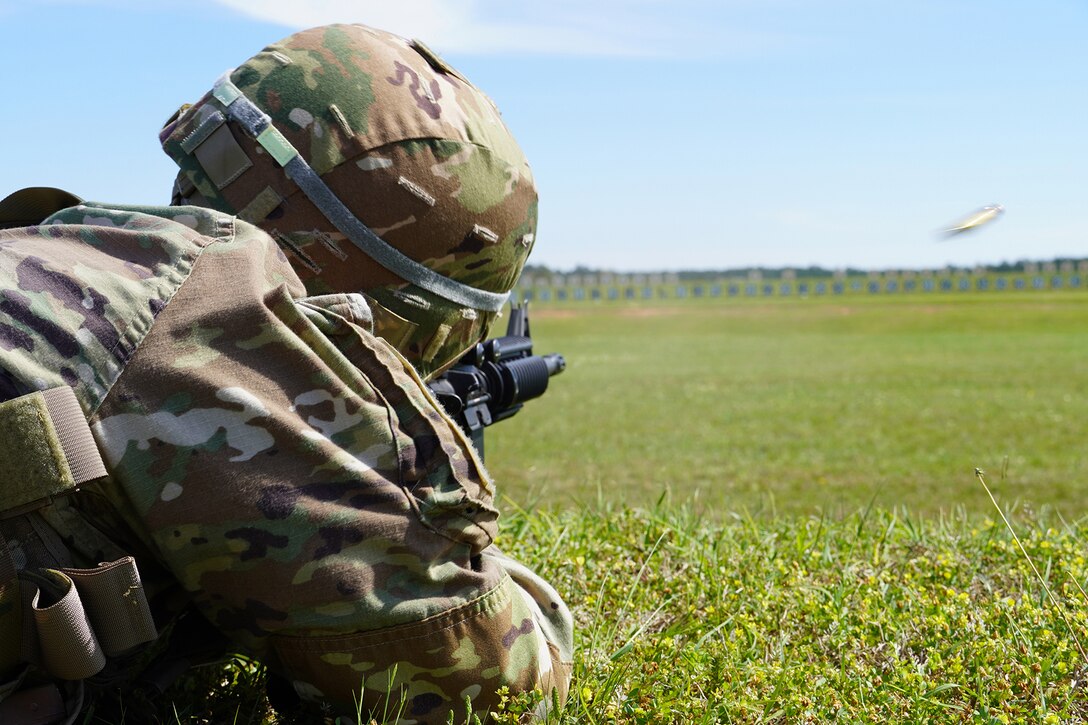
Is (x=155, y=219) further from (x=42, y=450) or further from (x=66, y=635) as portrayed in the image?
(x=66, y=635)

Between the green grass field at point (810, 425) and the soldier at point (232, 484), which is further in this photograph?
the green grass field at point (810, 425)

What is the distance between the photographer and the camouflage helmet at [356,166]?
2076mm

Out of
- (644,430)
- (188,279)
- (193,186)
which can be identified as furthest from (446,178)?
(644,430)

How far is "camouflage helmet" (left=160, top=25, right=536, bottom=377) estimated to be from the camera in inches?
81.7

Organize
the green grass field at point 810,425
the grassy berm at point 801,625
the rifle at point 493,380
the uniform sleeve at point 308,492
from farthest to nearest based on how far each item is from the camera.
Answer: the green grass field at point 810,425, the rifle at point 493,380, the grassy berm at point 801,625, the uniform sleeve at point 308,492

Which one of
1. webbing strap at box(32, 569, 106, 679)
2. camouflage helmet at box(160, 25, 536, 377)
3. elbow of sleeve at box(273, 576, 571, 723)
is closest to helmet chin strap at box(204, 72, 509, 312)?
camouflage helmet at box(160, 25, 536, 377)

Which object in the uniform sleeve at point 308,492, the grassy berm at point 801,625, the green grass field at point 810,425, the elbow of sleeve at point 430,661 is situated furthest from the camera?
the green grass field at point 810,425

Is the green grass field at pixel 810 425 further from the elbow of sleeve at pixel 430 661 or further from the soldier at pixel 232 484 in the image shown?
the soldier at pixel 232 484

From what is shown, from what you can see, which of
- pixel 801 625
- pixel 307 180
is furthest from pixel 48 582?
pixel 801 625

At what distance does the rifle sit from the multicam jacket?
47.7 inches

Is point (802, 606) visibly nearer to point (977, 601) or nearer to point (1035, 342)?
point (977, 601)

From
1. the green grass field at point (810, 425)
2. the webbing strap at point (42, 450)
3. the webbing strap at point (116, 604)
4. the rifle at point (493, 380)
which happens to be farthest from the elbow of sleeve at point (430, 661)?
the green grass field at point (810, 425)

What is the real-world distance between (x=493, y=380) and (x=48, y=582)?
1858 mm

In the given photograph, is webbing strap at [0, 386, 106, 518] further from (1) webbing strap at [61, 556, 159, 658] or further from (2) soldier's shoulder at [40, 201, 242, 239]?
(2) soldier's shoulder at [40, 201, 242, 239]
